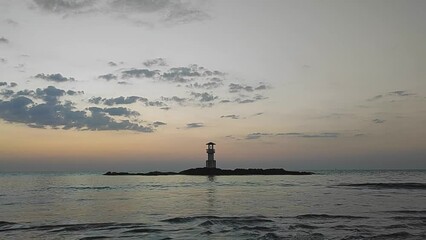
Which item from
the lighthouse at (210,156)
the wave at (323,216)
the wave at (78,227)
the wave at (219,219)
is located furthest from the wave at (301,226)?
the lighthouse at (210,156)

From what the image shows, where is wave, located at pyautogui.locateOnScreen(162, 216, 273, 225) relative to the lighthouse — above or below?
below

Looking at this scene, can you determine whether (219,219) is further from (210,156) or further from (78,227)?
(210,156)

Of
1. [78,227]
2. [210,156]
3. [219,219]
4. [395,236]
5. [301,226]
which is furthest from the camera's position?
[210,156]

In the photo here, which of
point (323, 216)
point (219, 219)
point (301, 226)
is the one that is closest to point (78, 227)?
point (219, 219)

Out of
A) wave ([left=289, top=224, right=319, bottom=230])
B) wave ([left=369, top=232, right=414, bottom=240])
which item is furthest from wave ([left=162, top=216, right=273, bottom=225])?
wave ([left=369, top=232, right=414, bottom=240])

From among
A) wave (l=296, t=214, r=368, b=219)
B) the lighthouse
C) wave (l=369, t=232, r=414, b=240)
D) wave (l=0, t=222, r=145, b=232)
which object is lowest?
wave (l=0, t=222, r=145, b=232)

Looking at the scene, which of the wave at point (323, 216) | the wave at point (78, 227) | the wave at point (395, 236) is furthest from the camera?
the wave at point (323, 216)

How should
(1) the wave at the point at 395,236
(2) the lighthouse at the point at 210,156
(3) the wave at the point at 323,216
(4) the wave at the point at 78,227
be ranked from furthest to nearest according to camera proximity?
(2) the lighthouse at the point at 210,156 < (3) the wave at the point at 323,216 < (4) the wave at the point at 78,227 < (1) the wave at the point at 395,236

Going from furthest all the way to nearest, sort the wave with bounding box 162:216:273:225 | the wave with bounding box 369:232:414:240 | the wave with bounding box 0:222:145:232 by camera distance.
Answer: the wave with bounding box 162:216:273:225
the wave with bounding box 0:222:145:232
the wave with bounding box 369:232:414:240

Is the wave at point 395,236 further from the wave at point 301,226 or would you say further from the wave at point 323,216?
the wave at point 323,216

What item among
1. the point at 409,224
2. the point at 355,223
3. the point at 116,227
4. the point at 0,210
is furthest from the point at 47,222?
the point at 409,224

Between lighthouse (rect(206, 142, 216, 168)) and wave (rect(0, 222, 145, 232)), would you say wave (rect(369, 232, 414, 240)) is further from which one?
lighthouse (rect(206, 142, 216, 168))

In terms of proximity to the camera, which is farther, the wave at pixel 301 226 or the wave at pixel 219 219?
the wave at pixel 219 219

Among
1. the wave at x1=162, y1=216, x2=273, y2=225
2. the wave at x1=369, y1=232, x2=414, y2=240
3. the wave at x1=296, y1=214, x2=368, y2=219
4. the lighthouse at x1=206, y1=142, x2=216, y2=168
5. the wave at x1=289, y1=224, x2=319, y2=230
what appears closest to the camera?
the wave at x1=369, y1=232, x2=414, y2=240
